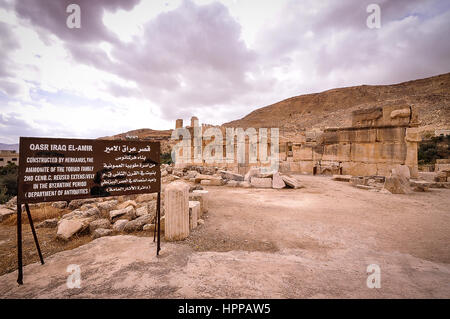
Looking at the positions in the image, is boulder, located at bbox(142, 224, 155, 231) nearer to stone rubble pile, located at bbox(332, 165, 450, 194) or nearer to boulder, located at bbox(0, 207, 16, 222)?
boulder, located at bbox(0, 207, 16, 222)

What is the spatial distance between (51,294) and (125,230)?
6.53 feet

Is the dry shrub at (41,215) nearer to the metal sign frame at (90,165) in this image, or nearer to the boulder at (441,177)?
the metal sign frame at (90,165)

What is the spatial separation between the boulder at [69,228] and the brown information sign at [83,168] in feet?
6.03

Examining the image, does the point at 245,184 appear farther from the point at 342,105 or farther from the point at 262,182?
the point at 342,105

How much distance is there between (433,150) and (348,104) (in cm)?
5446

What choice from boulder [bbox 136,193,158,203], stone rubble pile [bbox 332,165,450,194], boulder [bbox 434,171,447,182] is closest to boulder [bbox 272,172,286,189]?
stone rubble pile [bbox 332,165,450,194]

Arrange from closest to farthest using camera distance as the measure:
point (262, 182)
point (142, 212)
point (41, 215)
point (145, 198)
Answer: point (142, 212) → point (41, 215) → point (145, 198) → point (262, 182)

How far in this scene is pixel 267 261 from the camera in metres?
2.64

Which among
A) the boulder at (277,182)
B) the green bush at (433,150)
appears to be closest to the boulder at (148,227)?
the boulder at (277,182)

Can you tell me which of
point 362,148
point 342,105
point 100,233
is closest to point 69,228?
point 100,233

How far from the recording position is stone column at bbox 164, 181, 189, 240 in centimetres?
341

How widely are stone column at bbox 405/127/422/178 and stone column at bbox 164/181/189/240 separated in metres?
10.9
